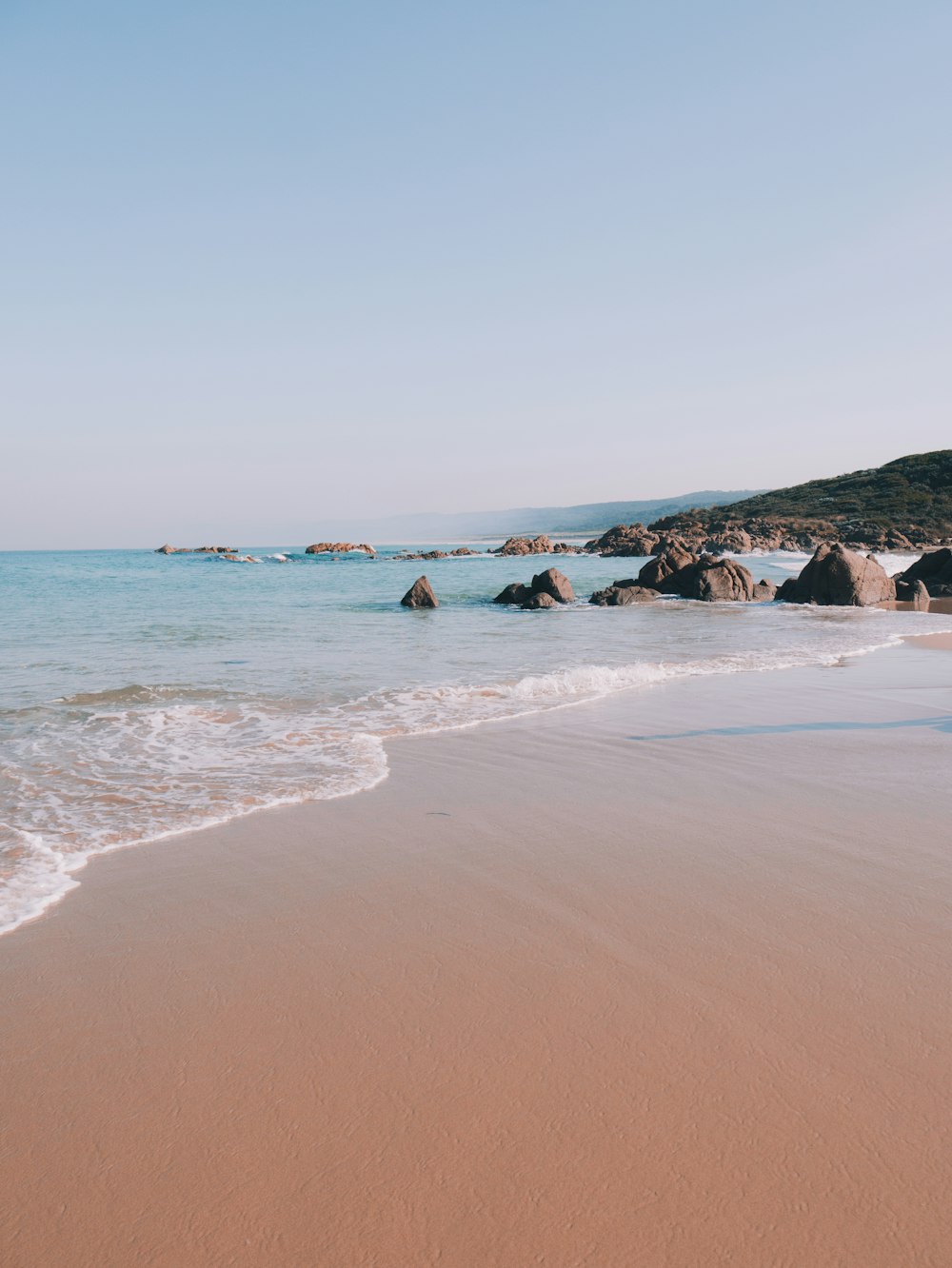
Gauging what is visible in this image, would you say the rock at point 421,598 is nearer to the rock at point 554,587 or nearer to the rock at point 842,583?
the rock at point 554,587

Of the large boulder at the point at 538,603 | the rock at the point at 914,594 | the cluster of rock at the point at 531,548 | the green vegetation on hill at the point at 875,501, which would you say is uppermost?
the green vegetation on hill at the point at 875,501

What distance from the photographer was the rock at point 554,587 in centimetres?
2678

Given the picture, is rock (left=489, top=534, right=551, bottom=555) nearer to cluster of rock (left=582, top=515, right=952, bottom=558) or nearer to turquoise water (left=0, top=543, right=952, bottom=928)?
cluster of rock (left=582, top=515, right=952, bottom=558)

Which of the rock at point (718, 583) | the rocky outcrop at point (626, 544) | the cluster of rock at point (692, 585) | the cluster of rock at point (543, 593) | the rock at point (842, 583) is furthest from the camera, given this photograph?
the rocky outcrop at point (626, 544)

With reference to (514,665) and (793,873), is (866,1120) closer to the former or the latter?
(793,873)

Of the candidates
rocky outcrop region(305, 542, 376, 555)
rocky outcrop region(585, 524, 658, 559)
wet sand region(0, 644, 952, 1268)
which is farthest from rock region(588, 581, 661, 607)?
rocky outcrop region(305, 542, 376, 555)

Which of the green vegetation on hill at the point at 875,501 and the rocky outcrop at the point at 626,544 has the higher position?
the green vegetation on hill at the point at 875,501

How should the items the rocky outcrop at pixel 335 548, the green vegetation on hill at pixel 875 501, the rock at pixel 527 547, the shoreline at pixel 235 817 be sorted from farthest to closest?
1. the rocky outcrop at pixel 335 548
2. the rock at pixel 527 547
3. the green vegetation on hill at pixel 875 501
4. the shoreline at pixel 235 817

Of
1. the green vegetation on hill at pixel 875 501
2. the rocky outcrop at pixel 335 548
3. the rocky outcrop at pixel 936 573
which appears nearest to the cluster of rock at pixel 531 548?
the green vegetation on hill at pixel 875 501

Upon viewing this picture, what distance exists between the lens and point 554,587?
2694cm

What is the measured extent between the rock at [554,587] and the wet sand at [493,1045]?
70.2 feet

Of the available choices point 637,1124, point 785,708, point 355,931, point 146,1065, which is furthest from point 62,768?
point 785,708

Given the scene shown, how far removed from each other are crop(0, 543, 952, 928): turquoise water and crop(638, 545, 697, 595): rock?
3.67m

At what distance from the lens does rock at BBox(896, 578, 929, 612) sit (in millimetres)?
25094
